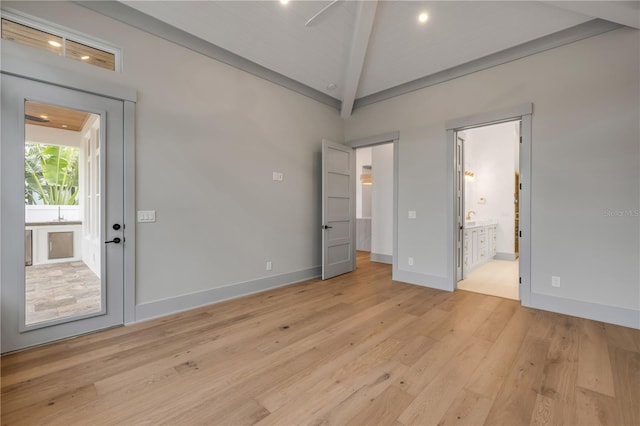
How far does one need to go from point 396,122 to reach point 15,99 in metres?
4.69

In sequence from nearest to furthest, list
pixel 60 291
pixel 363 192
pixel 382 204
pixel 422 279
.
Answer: pixel 60 291 → pixel 422 279 → pixel 382 204 → pixel 363 192

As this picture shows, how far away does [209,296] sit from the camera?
11.4 feet

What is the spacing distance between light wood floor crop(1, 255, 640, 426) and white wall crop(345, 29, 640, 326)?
0.51 metres

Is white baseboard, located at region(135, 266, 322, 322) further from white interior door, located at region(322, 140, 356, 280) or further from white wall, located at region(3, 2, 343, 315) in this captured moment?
white interior door, located at region(322, 140, 356, 280)

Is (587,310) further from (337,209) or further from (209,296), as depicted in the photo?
(209,296)

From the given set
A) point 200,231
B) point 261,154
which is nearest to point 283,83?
point 261,154

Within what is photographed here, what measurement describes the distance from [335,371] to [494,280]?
13.0 ft

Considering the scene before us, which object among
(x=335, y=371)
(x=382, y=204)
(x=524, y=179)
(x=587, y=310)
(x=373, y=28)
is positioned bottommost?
(x=335, y=371)

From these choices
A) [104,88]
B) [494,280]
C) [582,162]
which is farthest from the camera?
[494,280]

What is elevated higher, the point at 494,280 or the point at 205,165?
the point at 205,165

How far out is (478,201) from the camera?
7.27m

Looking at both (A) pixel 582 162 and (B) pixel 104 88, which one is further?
(A) pixel 582 162

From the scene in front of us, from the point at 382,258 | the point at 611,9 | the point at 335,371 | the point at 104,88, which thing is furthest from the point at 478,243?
the point at 104,88

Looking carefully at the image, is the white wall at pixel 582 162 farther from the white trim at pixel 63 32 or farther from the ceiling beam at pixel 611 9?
the white trim at pixel 63 32
